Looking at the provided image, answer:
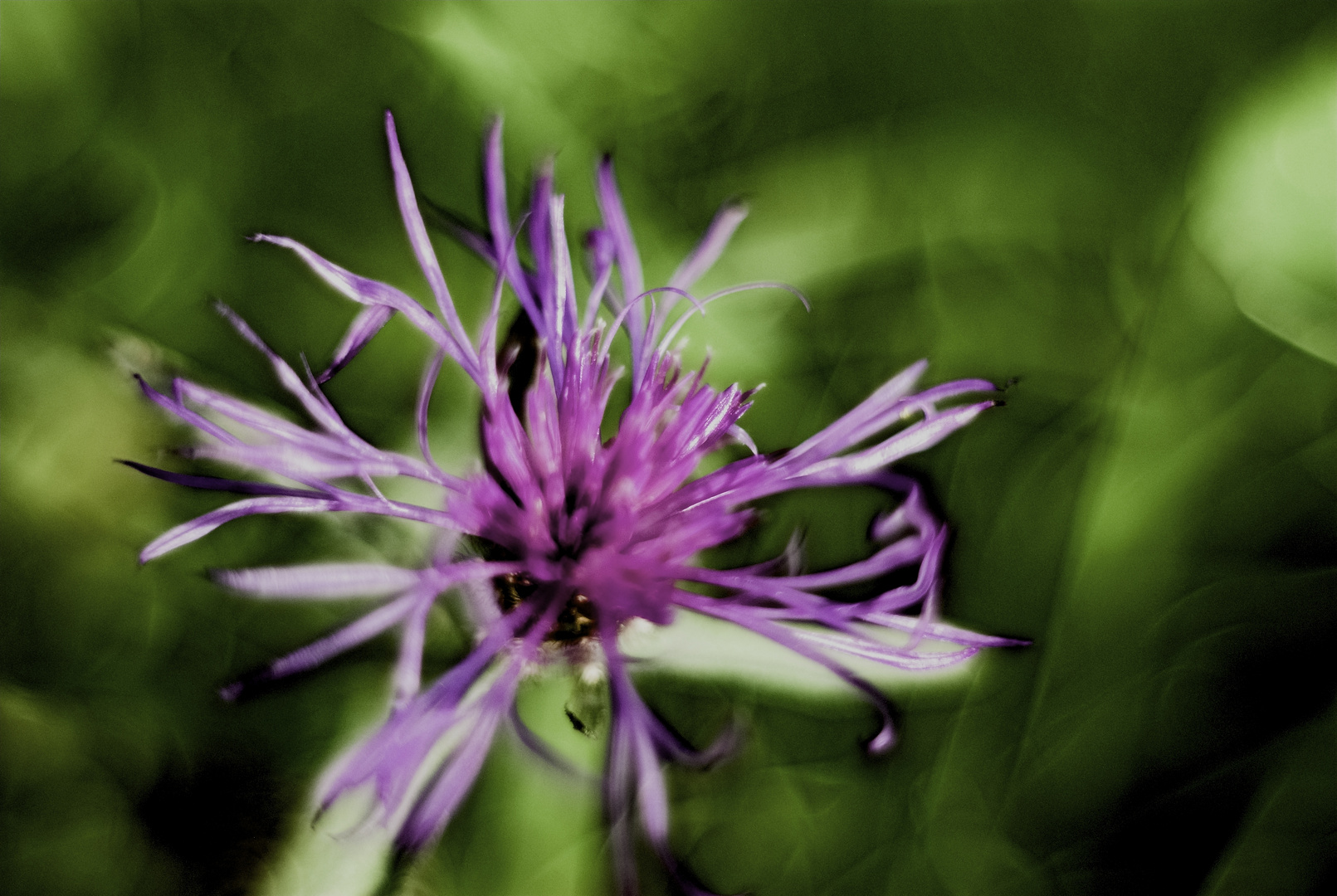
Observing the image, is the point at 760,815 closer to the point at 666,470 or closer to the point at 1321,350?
the point at 666,470

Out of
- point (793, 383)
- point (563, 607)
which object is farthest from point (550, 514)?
point (793, 383)

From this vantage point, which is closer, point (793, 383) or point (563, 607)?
point (563, 607)

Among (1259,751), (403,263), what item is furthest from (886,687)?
(403,263)

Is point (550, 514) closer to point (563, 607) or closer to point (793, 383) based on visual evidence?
point (563, 607)

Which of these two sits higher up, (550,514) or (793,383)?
(793,383)
